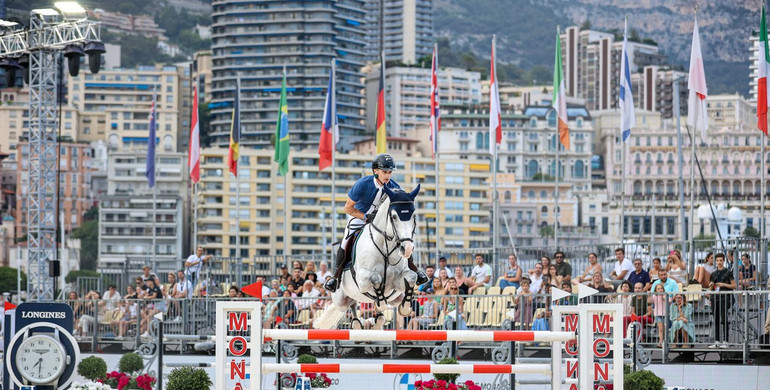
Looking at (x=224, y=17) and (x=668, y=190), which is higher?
(x=224, y=17)

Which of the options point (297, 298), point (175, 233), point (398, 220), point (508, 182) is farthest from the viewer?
point (508, 182)

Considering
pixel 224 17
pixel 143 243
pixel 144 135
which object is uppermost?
pixel 224 17

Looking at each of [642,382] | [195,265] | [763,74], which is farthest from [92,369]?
[763,74]

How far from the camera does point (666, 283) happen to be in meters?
18.1

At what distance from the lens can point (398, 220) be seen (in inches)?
460

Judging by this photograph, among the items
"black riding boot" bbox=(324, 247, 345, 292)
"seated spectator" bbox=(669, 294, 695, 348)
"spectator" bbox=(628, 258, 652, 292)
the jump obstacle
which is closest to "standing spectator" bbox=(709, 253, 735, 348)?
"seated spectator" bbox=(669, 294, 695, 348)

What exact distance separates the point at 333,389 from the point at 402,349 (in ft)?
7.52

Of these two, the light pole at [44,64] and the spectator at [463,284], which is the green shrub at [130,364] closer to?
the spectator at [463,284]

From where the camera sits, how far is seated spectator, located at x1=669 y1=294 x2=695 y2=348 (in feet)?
57.0

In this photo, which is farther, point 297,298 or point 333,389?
point 297,298

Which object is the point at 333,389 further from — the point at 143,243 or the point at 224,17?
the point at 224,17

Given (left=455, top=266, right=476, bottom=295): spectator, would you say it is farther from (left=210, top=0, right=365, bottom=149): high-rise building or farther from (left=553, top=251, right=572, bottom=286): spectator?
(left=210, top=0, right=365, bottom=149): high-rise building

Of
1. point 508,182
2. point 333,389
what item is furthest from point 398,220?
point 508,182

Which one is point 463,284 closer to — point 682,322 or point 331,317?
point 682,322
